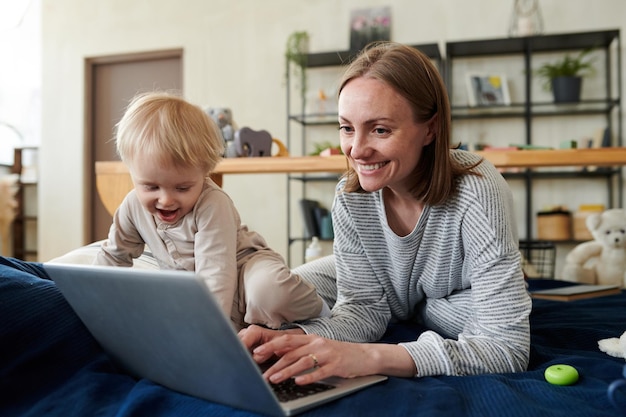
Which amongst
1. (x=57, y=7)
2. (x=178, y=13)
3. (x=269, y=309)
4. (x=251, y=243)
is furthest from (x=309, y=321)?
(x=57, y=7)

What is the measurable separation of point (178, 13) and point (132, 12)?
0.40 meters

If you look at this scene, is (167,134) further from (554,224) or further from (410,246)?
(554,224)

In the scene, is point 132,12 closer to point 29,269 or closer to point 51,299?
point 29,269

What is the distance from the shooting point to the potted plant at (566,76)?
3.81 meters

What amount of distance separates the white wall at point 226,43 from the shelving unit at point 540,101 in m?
0.14

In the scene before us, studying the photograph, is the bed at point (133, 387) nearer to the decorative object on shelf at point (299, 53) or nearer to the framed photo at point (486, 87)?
the framed photo at point (486, 87)

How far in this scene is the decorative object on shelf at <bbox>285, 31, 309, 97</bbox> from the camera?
A: 4.27 metres

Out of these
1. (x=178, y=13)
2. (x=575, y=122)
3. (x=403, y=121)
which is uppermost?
(x=178, y=13)

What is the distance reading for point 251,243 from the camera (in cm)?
140

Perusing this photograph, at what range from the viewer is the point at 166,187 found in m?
1.22

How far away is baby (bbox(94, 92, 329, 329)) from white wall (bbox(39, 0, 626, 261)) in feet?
10.1

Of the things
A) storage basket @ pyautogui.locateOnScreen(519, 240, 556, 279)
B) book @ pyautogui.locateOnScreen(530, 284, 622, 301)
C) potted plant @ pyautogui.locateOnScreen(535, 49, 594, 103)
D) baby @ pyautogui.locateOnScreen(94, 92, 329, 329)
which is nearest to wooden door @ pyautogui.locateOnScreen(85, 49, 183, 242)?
potted plant @ pyautogui.locateOnScreen(535, 49, 594, 103)

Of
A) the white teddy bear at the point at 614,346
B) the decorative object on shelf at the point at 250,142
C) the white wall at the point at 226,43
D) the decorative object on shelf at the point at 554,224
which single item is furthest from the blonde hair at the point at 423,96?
the white wall at the point at 226,43

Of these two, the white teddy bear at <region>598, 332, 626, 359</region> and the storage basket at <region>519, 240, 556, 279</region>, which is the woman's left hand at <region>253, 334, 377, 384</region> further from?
the storage basket at <region>519, 240, 556, 279</region>
